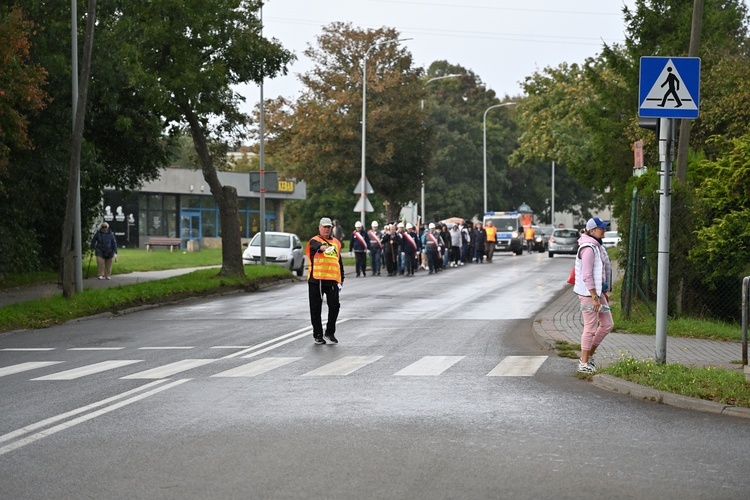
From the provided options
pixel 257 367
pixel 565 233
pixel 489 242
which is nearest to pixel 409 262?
pixel 489 242

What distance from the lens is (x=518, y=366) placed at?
46.8ft

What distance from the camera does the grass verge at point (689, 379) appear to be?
10.9 meters

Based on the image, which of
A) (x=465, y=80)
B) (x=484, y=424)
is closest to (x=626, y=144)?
(x=484, y=424)

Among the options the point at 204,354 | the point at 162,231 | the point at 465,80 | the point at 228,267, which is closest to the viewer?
the point at 204,354

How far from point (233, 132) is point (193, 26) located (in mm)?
4645

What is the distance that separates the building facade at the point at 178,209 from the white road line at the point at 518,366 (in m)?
57.4

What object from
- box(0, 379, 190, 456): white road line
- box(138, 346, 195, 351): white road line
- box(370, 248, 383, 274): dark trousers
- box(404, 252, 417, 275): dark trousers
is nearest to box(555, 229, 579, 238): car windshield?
box(404, 252, 417, 275): dark trousers

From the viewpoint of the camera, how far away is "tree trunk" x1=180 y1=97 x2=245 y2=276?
33.6m

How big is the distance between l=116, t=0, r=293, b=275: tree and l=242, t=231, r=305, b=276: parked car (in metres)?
6.58

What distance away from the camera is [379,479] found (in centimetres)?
750

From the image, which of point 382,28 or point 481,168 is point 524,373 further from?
point 481,168

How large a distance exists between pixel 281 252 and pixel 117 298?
16249 millimetres

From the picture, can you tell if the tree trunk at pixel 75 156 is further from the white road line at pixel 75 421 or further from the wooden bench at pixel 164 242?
the wooden bench at pixel 164 242

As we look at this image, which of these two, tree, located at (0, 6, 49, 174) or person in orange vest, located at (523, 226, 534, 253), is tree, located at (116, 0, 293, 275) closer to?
tree, located at (0, 6, 49, 174)
